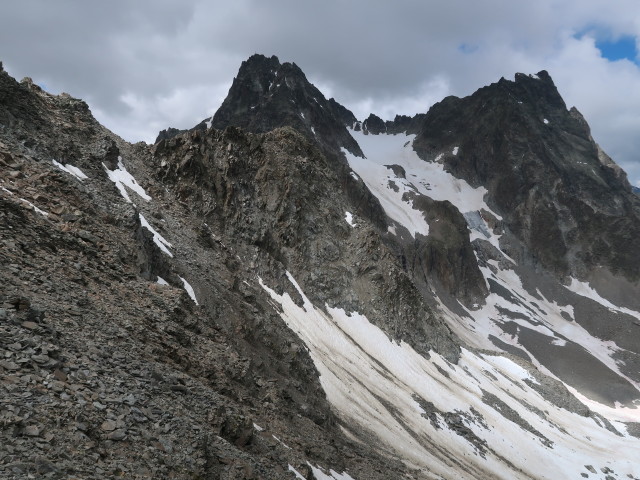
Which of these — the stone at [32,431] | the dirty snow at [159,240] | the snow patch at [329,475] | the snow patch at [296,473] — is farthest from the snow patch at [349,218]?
the stone at [32,431]

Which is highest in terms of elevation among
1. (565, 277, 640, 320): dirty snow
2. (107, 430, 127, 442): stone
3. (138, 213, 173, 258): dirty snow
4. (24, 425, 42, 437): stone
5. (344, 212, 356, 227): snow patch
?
(565, 277, 640, 320): dirty snow

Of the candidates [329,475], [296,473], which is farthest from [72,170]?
[329,475]

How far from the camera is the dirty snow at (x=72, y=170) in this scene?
27564 millimetres

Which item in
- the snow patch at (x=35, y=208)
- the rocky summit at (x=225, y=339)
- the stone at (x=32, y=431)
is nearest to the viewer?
the stone at (x=32, y=431)

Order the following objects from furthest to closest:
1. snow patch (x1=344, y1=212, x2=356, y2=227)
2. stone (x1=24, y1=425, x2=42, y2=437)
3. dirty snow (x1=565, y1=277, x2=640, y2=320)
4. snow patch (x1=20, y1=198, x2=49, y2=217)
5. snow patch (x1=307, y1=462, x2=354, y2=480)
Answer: dirty snow (x1=565, y1=277, x2=640, y2=320)
snow patch (x1=344, y1=212, x2=356, y2=227)
snow patch (x1=20, y1=198, x2=49, y2=217)
snow patch (x1=307, y1=462, x2=354, y2=480)
stone (x1=24, y1=425, x2=42, y2=437)

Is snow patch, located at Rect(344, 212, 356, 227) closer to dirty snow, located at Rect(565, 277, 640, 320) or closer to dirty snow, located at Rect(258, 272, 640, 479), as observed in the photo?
dirty snow, located at Rect(258, 272, 640, 479)

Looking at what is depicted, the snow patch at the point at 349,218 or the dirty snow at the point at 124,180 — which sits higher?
the snow patch at the point at 349,218

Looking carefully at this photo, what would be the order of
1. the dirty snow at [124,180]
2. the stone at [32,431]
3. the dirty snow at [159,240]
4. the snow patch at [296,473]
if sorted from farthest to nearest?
the dirty snow at [124,180] → the dirty snow at [159,240] → the snow patch at [296,473] → the stone at [32,431]

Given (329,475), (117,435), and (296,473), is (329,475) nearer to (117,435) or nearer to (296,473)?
(296,473)

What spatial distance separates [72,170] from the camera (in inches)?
1131

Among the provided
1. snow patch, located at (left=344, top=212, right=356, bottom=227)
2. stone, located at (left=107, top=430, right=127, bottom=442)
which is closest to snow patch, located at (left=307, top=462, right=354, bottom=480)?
stone, located at (left=107, top=430, right=127, bottom=442)

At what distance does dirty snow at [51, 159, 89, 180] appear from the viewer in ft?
90.4

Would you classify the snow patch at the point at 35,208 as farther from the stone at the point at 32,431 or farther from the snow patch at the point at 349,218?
the snow patch at the point at 349,218

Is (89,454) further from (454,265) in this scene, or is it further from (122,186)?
(454,265)
